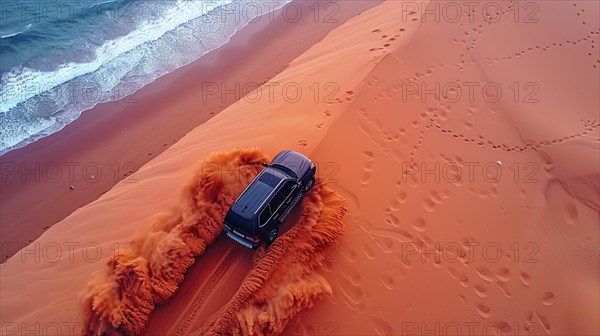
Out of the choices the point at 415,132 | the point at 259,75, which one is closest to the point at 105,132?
the point at 259,75

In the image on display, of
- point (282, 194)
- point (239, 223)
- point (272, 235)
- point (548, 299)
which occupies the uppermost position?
point (282, 194)

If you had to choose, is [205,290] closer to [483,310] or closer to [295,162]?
[295,162]

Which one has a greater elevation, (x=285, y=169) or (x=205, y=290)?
(x=285, y=169)

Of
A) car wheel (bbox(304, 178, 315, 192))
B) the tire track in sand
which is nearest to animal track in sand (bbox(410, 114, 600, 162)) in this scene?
car wheel (bbox(304, 178, 315, 192))

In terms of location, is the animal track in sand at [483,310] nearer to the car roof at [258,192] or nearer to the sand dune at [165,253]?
the car roof at [258,192]

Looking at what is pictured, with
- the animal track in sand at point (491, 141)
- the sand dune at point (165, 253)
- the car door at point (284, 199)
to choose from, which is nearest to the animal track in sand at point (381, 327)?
the car door at point (284, 199)

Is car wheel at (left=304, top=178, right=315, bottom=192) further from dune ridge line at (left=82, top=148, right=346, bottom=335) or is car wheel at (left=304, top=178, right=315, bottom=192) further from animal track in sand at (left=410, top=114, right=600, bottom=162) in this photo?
animal track in sand at (left=410, top=114, right=600, bottom=162)

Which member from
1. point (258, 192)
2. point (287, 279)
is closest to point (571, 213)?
point (287, 279)
